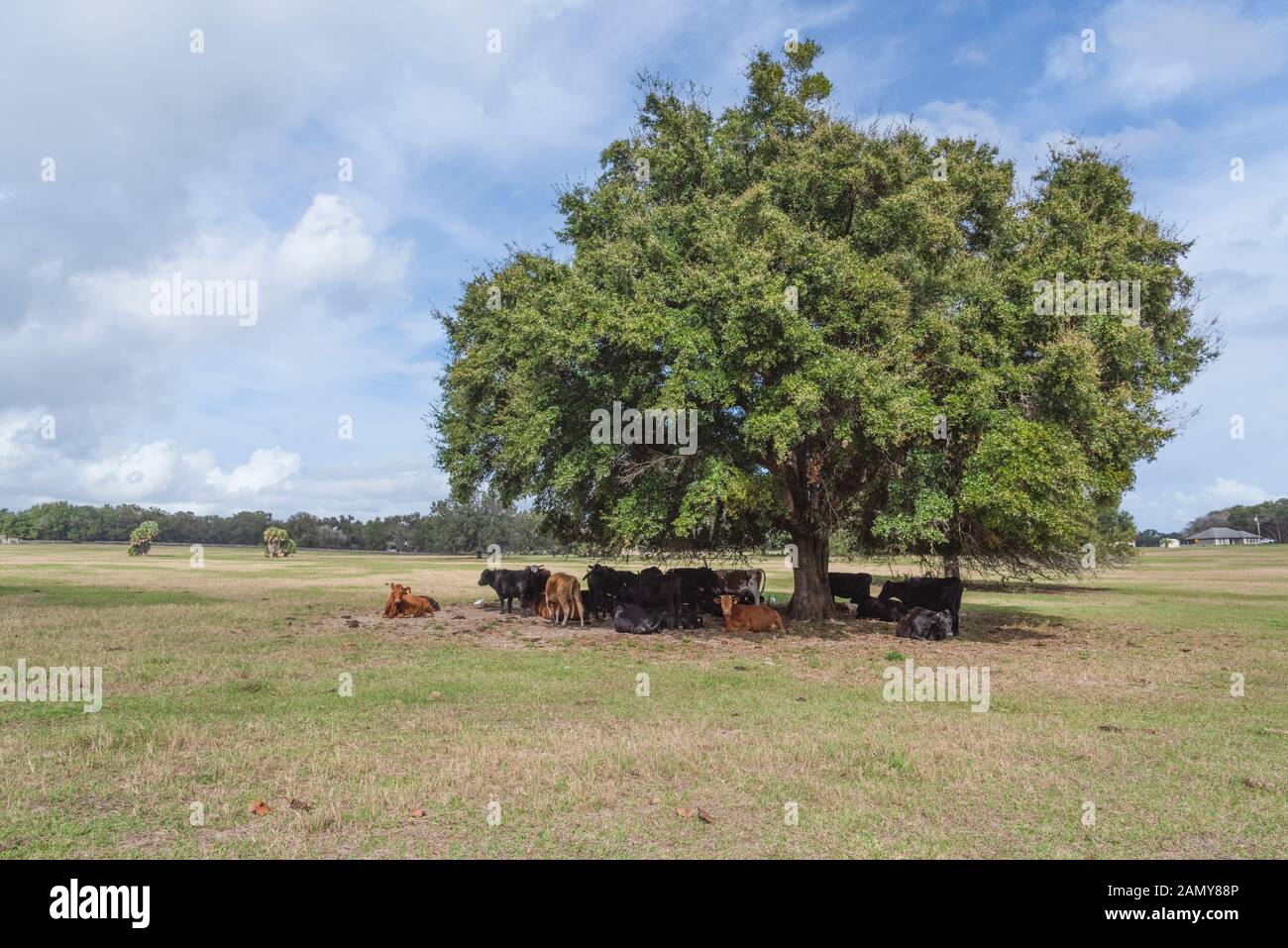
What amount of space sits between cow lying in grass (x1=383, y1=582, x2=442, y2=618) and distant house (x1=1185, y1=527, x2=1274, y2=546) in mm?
183368

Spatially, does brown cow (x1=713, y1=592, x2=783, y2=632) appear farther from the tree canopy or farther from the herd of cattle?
the tree canopy

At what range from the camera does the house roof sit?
16550 cm

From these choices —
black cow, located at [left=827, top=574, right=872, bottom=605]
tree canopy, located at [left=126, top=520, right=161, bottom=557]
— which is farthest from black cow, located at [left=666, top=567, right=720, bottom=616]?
tree canopy, located at [left=126, top=520, right=161, bottom=557]

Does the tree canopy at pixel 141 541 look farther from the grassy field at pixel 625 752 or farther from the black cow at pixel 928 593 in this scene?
the black cow at pixel 928 593

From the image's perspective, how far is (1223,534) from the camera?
169m

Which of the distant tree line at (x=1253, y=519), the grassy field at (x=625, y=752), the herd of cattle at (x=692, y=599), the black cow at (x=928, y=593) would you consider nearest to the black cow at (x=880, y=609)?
the herd of cattle at (x=692, y=599)

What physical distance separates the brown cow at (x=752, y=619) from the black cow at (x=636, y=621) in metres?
2.01

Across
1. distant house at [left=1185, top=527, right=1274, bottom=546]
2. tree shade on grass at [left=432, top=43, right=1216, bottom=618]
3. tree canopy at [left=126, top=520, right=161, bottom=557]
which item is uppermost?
tree shade on grass at [left=432, top=43, right=1216, bottom=618]

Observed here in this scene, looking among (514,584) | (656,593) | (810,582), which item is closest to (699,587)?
(656,593)

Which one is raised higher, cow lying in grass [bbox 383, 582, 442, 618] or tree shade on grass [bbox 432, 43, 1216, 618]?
tree shade on grass [bbox 432, 43, 1216, 618]

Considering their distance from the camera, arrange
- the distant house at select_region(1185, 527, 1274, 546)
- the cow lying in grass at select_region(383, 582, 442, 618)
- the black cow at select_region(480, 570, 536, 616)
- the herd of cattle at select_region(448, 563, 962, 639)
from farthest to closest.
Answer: the distant house at select_region(1185, 527, 1274, 546)
the black cow at select_region(480, 570, 536, 616)
the cow lying in grass at select_region(383, 582, 442, 618)
the herd of cattle at select_region(448, 563, 962, 639)

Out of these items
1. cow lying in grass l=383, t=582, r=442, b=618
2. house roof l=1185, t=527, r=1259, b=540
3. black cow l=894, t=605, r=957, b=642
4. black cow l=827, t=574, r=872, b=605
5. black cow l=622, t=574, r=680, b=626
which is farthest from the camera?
house roof l=1185, t=527, r=1259, b=540

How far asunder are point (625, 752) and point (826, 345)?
1224 cm

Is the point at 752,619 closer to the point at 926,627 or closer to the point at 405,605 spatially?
the point at 926,627
